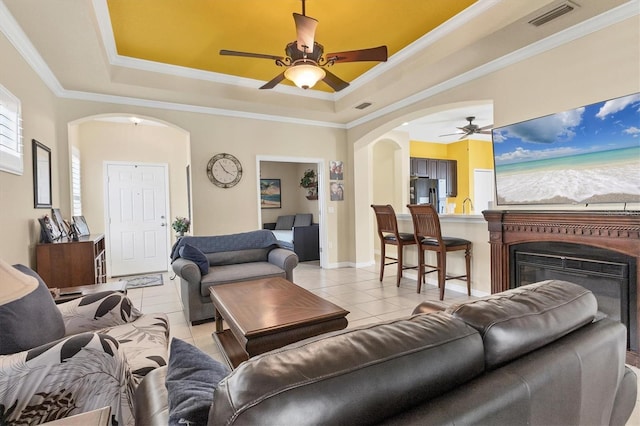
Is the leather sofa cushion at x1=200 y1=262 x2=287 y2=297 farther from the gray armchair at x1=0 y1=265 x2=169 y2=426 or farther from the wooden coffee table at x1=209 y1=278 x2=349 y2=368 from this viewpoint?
the gray armchair at x1=0 y1=265 x2=169 y2=426

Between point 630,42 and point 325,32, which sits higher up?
point 325,32

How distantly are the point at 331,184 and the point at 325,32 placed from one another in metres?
2.96

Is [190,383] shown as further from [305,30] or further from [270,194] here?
[270,194]

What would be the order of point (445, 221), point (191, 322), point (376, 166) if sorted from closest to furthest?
point (191, 322) < point (445, 221) < point (376, 166)

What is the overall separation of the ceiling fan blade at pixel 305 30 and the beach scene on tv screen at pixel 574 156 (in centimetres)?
217

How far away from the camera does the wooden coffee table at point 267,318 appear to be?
1.86 metres

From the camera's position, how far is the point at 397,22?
3.03m

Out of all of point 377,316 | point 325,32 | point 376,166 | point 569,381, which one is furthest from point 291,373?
point 376,166

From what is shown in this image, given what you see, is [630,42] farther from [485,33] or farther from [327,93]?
[327,93]

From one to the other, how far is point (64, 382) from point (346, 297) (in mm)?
3239

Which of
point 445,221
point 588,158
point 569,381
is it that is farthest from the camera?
point 445,221

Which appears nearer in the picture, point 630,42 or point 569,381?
point 569,381

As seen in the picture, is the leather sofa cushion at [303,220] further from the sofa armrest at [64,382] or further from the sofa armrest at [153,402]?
the sofa armrest at [153,402]

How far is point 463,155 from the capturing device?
802cm
